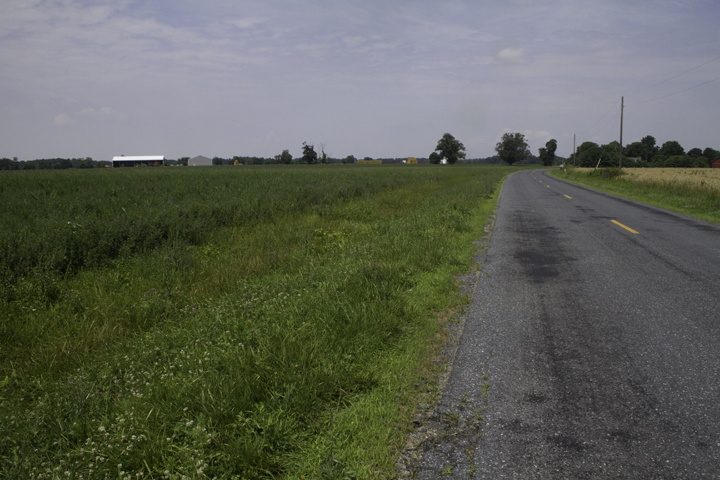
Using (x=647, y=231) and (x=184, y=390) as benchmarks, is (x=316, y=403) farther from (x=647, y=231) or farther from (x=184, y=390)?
(x=647, y=231)

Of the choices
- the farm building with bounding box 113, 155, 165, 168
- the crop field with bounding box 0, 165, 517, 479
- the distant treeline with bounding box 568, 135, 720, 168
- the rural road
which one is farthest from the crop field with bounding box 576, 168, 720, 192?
the farm building with bounding box 113, 155, 165, 168

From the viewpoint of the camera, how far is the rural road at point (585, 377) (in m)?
2.08

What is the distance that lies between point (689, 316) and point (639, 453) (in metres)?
2.64

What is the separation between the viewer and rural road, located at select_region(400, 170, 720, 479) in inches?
81.9

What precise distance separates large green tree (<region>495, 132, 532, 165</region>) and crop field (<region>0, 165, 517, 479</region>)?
143085 millimetres

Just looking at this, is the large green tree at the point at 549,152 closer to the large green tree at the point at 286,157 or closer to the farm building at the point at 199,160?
the large green tree at the point at 286,157

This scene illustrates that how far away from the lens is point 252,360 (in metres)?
2.95

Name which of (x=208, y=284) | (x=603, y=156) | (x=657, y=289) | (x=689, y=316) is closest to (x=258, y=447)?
(x=208, y=284)

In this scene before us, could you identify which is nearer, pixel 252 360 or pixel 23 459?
pixel 23 459

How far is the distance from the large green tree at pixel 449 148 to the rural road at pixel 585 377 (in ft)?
434

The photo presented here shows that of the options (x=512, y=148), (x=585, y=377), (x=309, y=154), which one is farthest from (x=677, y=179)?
(x=512, y=148)

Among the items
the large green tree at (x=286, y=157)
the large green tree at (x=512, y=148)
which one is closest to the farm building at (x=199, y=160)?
the large green tree at (x=286, y=157)

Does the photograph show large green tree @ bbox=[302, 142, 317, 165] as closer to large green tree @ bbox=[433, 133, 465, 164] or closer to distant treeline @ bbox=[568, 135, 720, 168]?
large green tree @ bbox=[433, 133, 465, 164]

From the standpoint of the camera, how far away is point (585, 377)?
2.87 meters
